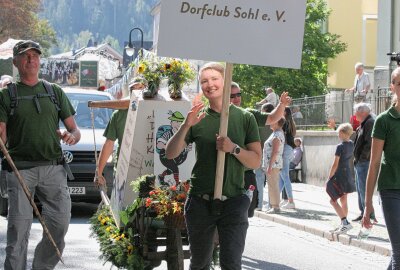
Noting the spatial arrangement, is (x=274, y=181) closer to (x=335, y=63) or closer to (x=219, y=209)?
(x=219, y=209)

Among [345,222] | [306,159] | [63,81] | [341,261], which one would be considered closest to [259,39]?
[341,261]

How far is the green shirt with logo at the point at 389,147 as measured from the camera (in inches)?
278

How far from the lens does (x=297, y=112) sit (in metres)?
28.7

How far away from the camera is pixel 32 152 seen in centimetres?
738

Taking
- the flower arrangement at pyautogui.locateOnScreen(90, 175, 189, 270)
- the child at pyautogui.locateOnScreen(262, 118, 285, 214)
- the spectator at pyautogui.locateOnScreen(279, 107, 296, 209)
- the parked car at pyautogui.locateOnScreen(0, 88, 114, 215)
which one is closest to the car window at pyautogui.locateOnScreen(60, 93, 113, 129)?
the parked car at pyautogui.locateOnScreen(0, 88, 114, 215)

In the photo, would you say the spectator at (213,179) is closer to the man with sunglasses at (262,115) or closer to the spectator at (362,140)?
the man with sunglasses at (262,115)

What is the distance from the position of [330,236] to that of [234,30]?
7.63 meters

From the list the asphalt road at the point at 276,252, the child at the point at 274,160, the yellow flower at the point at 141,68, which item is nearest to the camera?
the yellow flower at the point at 141,68

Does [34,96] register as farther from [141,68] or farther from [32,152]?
[141,68]

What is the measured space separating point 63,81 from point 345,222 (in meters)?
59.9

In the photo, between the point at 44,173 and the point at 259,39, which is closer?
the point at 259,39

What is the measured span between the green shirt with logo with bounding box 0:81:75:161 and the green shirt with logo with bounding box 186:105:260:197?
1342mm

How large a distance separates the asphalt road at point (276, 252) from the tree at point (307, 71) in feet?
108

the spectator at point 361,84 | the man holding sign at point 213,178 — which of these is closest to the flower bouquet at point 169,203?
the man holding sign at point 213,178
